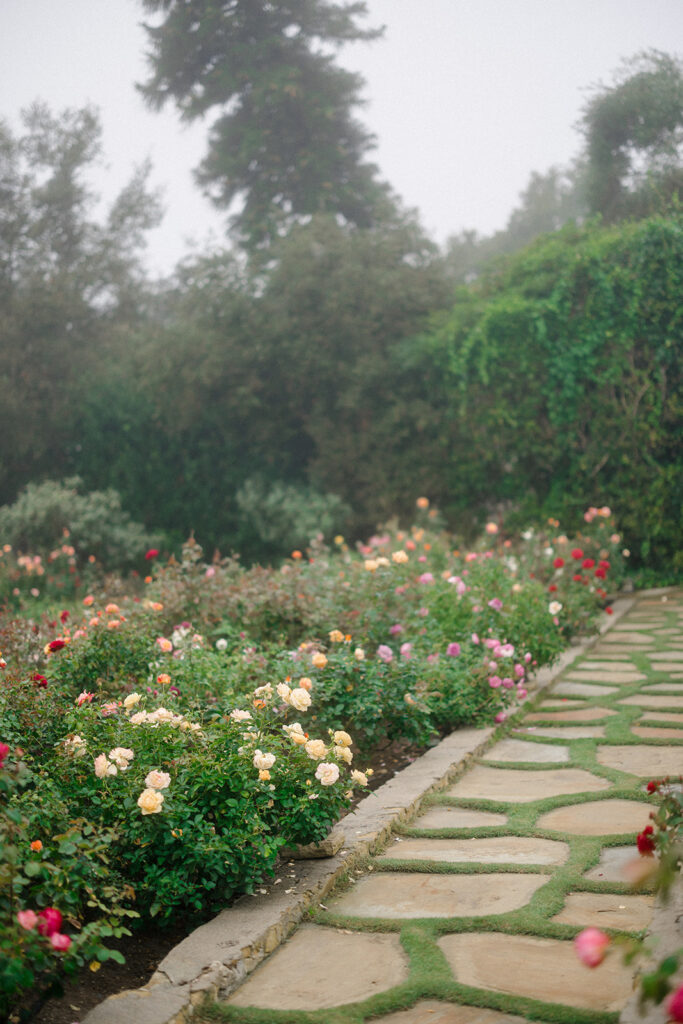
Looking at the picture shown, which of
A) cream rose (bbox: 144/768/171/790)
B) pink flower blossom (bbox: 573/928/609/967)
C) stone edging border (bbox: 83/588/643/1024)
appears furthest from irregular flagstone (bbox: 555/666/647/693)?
pink flower blossom (bbox: 573/928/609/967)

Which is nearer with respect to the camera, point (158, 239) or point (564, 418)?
point (564, 418)

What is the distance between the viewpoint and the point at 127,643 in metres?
3.61

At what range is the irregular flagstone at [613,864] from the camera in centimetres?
231

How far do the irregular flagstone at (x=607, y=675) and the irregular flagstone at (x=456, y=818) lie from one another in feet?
6.84

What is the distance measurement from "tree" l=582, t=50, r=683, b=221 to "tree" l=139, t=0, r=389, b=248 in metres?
3.87

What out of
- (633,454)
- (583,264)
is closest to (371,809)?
(633,454)

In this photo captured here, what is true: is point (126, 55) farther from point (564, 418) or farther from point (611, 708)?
point (611, 708)

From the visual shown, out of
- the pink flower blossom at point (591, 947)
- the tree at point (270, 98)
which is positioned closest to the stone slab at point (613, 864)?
the pink flower blossom at point (591, 947)

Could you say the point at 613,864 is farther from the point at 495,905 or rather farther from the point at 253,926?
the point at 253,926

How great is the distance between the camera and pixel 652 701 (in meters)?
4.29

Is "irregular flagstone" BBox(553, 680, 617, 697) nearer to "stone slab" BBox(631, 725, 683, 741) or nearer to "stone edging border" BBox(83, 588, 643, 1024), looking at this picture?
"stone slab" BBox(631, 725, 683, 741)

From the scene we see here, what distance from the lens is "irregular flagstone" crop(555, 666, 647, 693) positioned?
4.80 metres

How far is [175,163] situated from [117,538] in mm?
8024

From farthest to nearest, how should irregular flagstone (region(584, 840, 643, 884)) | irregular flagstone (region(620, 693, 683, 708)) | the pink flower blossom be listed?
irregular flagstone (region(620, 693, 683, 708)), irregular flagstone (region(584, 840, 643, 884)), the pink flower blossom
